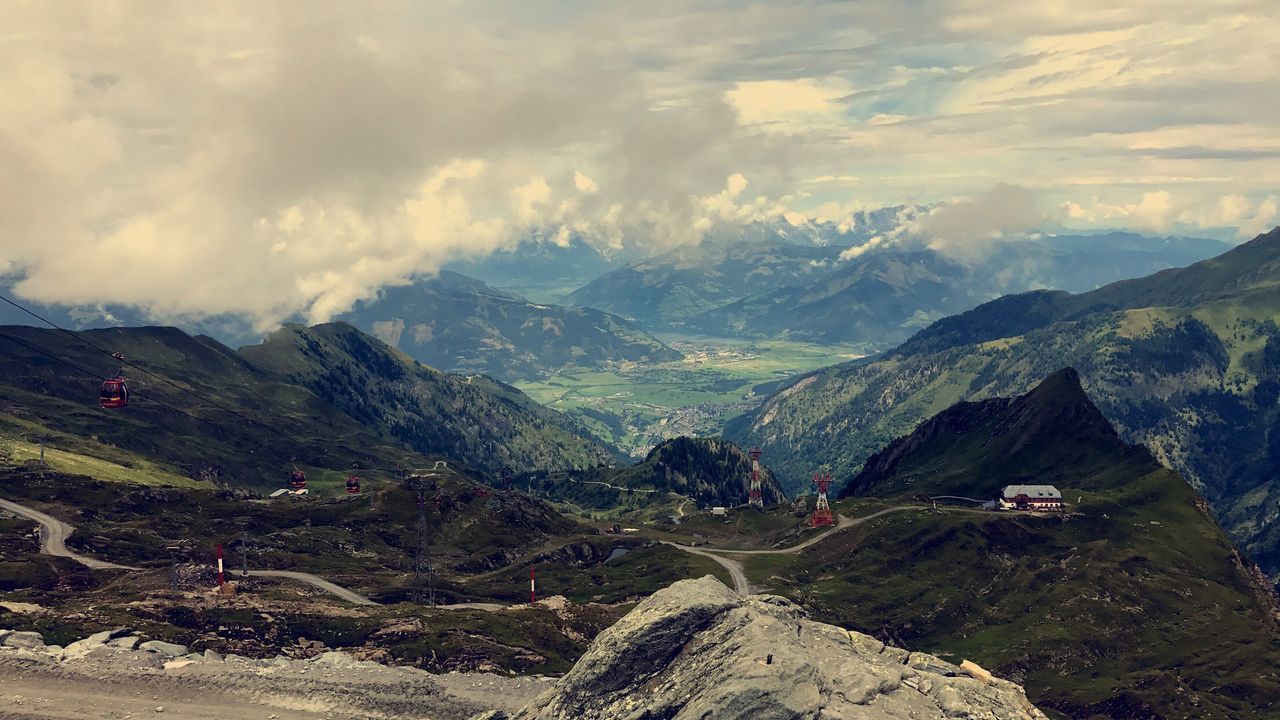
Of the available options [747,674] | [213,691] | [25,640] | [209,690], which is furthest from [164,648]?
[747,674]

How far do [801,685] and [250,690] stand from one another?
70865 mm

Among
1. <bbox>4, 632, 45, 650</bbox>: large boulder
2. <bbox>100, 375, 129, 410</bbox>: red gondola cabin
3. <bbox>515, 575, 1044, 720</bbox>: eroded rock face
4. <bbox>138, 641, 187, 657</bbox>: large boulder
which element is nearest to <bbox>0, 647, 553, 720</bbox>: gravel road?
<bbox>138, 641, 187, 657</bbox>: large boulder

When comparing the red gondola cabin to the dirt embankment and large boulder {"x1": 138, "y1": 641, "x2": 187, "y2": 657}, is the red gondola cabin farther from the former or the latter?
the dirt embankment

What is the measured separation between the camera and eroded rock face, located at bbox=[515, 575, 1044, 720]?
50469 millimetres

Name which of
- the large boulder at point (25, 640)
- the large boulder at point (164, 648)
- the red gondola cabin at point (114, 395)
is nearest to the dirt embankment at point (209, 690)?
the large boulder at point (164, 648)

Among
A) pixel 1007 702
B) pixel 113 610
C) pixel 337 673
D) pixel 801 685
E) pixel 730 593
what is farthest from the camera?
pixel 113 610

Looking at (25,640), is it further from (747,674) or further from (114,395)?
(747,674)

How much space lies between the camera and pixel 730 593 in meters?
60.6

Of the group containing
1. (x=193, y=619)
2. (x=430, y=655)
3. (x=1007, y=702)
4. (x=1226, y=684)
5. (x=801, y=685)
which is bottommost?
(x=1226, y=684)

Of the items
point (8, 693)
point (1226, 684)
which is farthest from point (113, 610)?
point (1226, 684)

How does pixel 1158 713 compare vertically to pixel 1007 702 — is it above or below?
below

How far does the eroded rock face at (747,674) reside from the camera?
50469mm

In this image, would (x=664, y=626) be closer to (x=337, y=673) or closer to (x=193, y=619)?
(x=337, y=673)

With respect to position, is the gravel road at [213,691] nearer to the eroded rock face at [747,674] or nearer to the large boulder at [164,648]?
the large boulder at [164,648]
